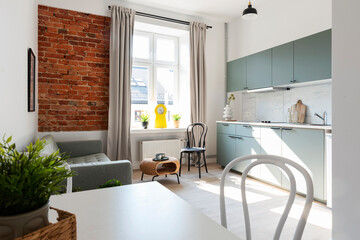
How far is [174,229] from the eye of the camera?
74 centimetres

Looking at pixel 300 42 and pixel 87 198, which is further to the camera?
pixel 300 42

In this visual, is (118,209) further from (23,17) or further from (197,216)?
(23,17)

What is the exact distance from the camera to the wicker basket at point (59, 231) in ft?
1.51

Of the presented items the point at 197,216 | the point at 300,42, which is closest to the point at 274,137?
the point at 300,42

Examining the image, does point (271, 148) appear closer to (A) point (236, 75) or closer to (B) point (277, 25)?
(A) point (236, 75)

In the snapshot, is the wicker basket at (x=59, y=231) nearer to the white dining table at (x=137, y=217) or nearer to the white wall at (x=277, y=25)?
the white dining table at (x=137, y=217)

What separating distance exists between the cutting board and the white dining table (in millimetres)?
3293

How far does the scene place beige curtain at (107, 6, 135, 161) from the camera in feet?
13.7

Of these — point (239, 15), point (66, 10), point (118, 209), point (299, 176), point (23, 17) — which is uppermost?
point (239, 15)

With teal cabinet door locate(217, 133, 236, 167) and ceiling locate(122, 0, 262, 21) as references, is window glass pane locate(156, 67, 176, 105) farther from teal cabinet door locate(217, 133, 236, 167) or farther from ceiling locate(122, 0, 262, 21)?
teal cabinet door locate(217, 133, 236, 167)

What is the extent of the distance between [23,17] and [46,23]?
1.38m
